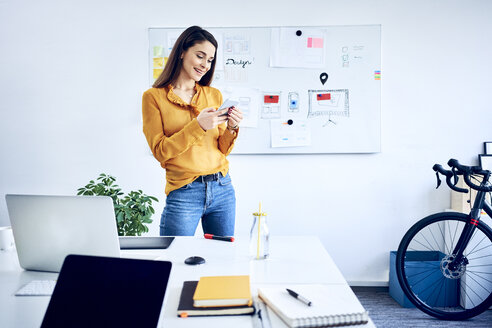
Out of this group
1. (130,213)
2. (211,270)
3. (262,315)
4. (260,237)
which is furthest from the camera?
(130,213)

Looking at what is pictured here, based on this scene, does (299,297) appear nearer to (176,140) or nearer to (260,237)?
(260,237)

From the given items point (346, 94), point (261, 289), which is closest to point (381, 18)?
point (346, 94)

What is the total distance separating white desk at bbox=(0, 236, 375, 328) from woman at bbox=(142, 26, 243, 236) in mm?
195

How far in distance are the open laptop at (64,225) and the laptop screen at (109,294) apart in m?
0.26

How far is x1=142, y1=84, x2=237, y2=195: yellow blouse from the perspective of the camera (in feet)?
5.37

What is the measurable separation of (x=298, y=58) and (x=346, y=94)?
1.43 ft

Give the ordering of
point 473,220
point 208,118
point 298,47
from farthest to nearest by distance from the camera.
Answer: point 298,47
point 473,220
point 208,118

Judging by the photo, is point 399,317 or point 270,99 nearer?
point 399,317

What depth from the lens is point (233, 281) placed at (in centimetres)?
104

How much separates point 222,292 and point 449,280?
2.13 m

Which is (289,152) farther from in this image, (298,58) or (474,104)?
(474,104)

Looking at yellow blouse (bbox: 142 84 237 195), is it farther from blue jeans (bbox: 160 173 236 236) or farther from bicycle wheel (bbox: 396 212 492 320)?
bicycle wheel (bbox: 396 212 492 320)

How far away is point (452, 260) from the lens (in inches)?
87.7

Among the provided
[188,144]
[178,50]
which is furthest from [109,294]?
[178,50]
